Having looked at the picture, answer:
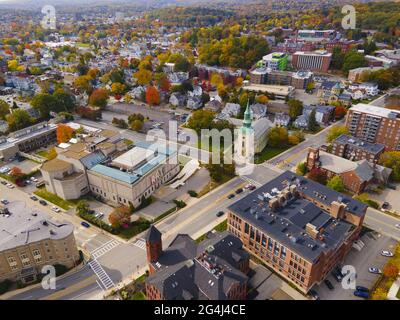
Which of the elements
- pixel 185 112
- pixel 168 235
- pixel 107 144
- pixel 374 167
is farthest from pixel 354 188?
pixel 185 112

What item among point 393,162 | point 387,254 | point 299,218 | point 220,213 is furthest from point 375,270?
point 393,162

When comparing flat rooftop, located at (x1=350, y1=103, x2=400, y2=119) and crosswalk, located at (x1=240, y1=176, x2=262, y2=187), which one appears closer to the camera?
crosswalk, located at (x1=240, y1=176, x2=262, y2=187)

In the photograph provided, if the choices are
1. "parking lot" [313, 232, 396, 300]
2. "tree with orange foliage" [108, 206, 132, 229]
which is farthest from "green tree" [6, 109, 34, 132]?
"parking lot" [313, 232, 396, 300]

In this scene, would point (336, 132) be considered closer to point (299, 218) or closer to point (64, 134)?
point (299, 218)

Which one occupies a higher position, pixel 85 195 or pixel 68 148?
pixel 68 148

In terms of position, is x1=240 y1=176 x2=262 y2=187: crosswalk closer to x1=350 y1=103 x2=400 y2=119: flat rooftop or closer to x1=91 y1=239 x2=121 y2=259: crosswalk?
x1=91 y1=239 x2=121 y2=259: crosswalk

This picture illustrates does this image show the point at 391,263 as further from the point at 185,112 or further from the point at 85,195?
the point at 185,112
